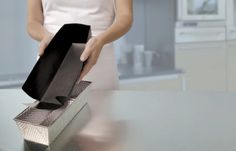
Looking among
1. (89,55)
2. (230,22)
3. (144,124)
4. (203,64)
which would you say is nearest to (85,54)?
(89,55)

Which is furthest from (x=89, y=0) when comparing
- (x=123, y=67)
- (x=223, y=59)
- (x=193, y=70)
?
(x=223, y=59)

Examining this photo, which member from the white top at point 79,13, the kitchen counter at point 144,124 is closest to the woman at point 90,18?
the white top at point 79,13

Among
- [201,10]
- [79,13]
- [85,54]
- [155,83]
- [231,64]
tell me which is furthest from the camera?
[231,64]

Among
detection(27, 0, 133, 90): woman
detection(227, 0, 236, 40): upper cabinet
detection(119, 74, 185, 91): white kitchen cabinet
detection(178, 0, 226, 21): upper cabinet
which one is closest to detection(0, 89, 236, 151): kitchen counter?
detection(27, 0, 133, 90): woman

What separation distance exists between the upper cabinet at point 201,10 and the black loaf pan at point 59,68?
202 centimetres

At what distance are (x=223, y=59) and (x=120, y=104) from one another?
2.24 metres

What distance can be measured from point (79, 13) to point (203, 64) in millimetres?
1782

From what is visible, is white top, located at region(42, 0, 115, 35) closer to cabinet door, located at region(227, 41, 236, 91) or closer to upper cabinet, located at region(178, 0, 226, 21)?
upper cabinet, located at region(178, 0, 226, 21)

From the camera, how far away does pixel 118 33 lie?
100cm

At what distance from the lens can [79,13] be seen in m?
1.23

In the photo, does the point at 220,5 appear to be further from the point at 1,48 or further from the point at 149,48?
the point at 1,48

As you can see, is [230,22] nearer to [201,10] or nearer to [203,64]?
[201,10]

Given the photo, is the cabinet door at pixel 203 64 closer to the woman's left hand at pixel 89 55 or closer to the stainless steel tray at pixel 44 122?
the woman's left hand at pixel 89 55

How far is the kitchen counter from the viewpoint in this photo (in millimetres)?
566
